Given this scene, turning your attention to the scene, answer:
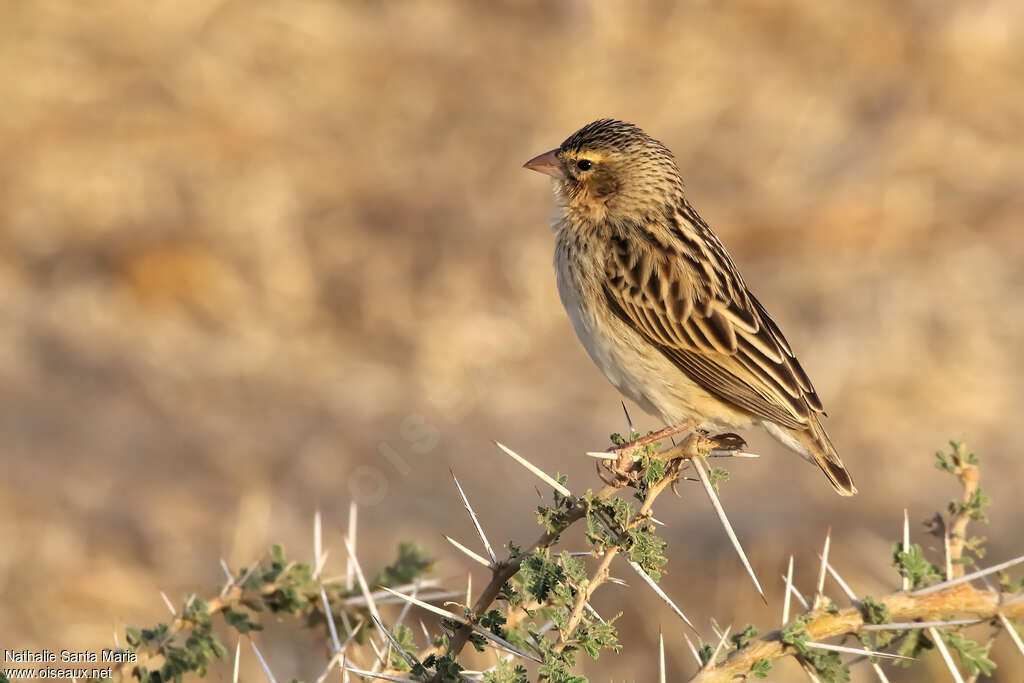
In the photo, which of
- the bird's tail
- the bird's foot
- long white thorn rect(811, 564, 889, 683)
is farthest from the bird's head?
long white thorn rect(811, 564, 889, 683)

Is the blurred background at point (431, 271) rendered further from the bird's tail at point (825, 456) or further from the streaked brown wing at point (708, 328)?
the streaked brown wing at point (708, 328)

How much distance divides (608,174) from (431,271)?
19.9 ft

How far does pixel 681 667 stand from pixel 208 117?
25.1 ft

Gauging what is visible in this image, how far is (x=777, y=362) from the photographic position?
5219mm

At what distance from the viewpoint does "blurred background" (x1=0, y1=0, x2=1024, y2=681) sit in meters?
8.76

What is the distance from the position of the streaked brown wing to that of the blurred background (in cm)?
184

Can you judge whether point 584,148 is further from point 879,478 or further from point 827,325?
point 827,325

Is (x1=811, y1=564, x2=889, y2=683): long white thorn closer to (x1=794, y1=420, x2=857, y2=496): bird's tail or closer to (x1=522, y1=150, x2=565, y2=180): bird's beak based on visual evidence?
(x1=794, y1=420, x2=857, y2=496): bird's tail

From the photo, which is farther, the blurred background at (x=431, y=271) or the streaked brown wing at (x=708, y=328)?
the blurred background at (x=431, y=271)

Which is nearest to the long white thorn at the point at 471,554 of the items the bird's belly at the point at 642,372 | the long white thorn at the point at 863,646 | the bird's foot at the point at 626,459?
the bird's foot at the point at 626,459

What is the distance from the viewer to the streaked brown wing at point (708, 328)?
5094 mm

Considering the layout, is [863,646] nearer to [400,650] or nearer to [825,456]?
[400,650]

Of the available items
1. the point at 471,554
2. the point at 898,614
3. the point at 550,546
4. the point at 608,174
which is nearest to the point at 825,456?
the point at 608,174

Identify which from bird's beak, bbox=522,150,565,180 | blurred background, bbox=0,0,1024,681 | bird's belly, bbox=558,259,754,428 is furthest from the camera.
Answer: blurred background, bbox=0,0,1024,681
